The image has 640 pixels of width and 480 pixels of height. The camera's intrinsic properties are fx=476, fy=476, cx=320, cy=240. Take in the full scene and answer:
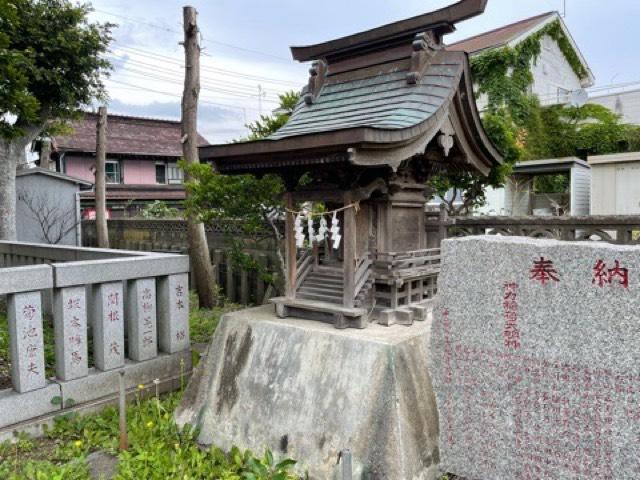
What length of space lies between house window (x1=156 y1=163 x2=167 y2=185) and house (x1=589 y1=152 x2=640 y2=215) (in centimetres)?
2256

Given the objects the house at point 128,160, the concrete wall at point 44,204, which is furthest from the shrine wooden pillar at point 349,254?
the house at point 128,160

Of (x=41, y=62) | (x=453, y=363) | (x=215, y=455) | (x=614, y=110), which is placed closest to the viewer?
(x=453, y=363)

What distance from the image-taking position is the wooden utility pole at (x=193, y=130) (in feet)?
31.2

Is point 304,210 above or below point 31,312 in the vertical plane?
above

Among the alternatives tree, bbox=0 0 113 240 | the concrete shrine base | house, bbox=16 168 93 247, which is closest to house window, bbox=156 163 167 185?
house, bbox=16 168 93 247

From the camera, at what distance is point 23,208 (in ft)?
54.1

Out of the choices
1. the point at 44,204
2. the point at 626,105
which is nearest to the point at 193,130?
the point at 44,204

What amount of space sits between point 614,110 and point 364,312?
23.7 m

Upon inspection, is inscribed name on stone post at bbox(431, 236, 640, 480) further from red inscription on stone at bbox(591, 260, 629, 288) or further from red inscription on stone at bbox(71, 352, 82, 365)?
red inscription on stone at bbox(71, 352, 82, 365)

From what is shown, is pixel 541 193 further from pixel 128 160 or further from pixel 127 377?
pixel 128 160

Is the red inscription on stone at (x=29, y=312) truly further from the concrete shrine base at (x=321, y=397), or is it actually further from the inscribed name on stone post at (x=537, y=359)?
the inscribed name on stone post at (x=537, y=359)

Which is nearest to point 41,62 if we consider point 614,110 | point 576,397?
point 576,397

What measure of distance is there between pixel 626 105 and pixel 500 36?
754cm

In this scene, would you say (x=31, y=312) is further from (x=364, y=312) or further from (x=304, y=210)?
(x=364, y=312)
